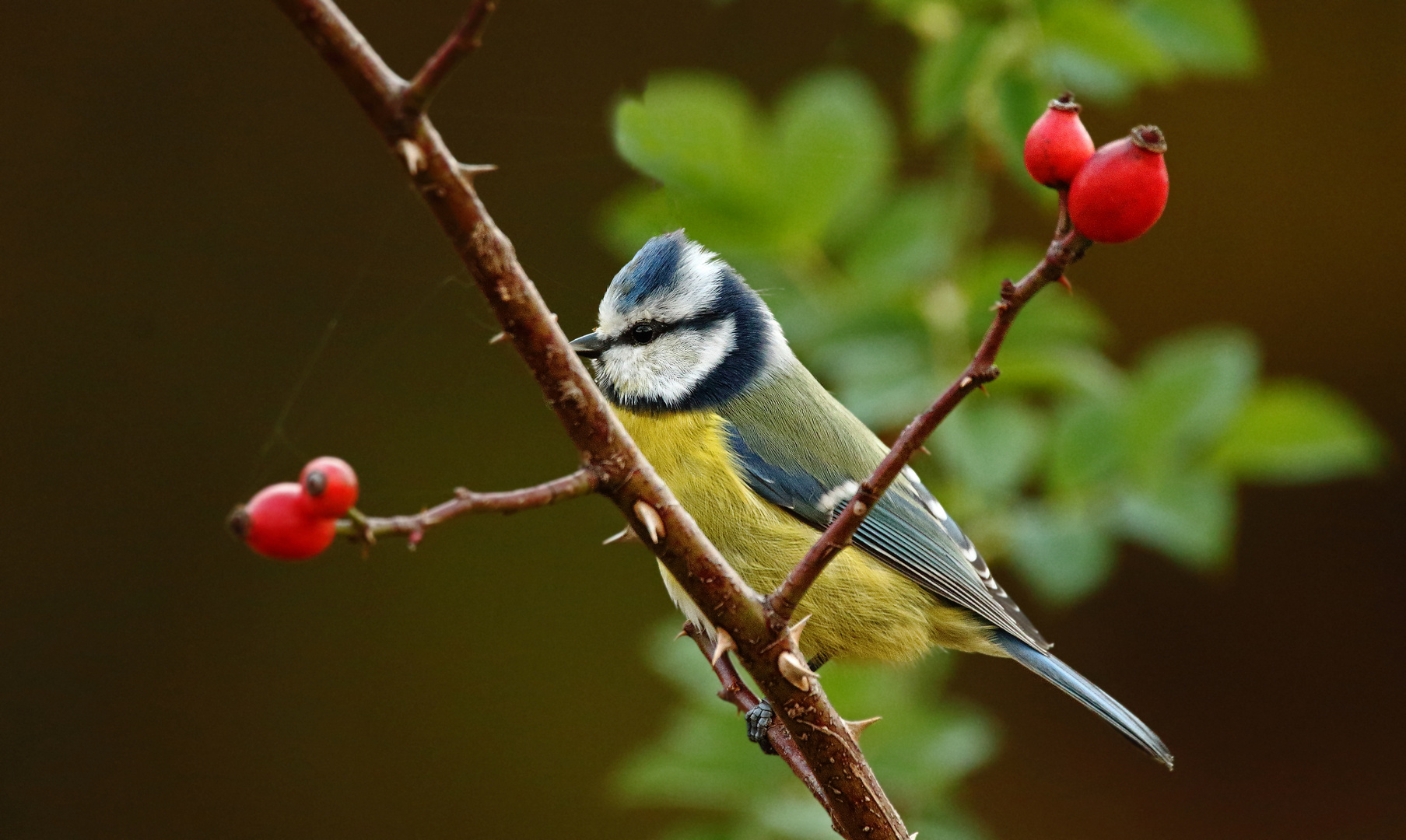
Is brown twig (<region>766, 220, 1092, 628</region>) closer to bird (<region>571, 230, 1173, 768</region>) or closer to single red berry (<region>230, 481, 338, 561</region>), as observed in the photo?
single red berry (<region>230, 481, 338, 561</region>)

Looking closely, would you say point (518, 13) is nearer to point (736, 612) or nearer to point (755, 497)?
point (755, 497)

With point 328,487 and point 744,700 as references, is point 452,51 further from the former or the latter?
point 744,700

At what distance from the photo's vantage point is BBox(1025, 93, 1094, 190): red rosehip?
0.62 meters

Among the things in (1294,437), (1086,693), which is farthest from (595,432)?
(1294,437)

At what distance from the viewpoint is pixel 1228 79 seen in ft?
8.22

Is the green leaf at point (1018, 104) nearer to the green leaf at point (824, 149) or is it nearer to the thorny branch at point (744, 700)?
the green leaf at point (824, 149)

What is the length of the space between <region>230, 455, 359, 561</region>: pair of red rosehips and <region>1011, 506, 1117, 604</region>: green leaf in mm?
1092

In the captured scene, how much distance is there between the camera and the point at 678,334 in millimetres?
1464

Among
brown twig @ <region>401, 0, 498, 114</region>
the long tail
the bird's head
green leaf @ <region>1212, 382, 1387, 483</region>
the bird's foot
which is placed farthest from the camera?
green leaf @ <region>1212, 382, 1387, 483</region>

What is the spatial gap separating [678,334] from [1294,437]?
0.83 metres

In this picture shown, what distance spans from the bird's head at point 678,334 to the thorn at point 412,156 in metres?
0.81

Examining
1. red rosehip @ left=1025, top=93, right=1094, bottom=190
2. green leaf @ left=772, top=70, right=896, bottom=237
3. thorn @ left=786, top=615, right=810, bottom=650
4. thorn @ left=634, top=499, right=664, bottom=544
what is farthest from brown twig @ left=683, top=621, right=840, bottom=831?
green leaf @ left=772, top=70, right=896, bottom=237

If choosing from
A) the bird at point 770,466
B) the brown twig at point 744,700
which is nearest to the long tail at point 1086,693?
the bird at point 770,466

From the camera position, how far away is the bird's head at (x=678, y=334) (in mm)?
1406
